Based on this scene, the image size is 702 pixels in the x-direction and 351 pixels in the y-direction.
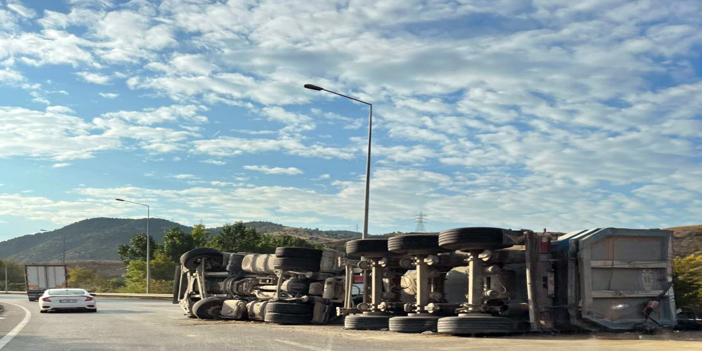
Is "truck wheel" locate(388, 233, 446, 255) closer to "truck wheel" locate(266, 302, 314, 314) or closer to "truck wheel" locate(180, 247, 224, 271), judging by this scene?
"truck wheel" locate(266, 302, 314, 314)

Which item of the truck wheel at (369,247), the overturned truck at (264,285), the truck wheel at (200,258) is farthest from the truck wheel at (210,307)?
the truck wheel at (369,247)

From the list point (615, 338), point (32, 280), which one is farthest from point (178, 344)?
point (32, 280)

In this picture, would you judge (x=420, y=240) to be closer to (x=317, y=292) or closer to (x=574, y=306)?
(x=574, y=306)

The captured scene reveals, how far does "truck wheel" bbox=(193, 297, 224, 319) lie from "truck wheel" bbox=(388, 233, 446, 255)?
26.3ft

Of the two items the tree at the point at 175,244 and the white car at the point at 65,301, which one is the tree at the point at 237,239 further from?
the white car at the point at 65,301

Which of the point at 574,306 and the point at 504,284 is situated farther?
the point at 504,284

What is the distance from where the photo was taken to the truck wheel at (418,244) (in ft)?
51.6

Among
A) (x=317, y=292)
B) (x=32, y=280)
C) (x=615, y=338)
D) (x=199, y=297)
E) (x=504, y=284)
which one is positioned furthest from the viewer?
(x=32, y=280)

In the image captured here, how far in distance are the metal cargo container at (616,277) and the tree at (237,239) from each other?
63.6 m

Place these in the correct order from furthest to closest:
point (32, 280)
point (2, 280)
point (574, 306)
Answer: point (2, 280)
point (32, 280)
point (574, 306)

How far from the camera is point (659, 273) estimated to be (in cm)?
1480

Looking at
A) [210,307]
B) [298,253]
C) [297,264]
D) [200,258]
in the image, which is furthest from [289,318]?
[200,258]

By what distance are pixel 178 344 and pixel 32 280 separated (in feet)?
148

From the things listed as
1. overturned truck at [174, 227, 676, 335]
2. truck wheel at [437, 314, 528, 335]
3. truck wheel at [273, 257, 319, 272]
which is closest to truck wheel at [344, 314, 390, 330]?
overturned truck at [174, 227, 676, 335]
